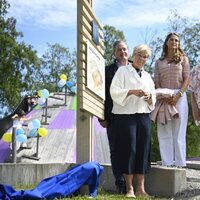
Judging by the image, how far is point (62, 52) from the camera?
53.6 meters

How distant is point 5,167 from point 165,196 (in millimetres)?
2462

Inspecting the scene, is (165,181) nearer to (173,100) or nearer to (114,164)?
(114,164)

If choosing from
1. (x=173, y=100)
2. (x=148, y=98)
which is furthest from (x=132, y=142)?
(x=173, y=100)

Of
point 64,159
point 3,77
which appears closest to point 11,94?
point 3,77

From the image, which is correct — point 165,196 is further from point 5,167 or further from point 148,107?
point 5,167

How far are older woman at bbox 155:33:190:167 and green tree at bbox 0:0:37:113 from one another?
23.6m

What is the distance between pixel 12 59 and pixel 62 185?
25.3 metres

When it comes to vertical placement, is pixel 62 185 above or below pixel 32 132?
below

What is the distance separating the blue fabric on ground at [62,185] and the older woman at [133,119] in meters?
0.37

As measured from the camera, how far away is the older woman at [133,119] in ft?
16.5

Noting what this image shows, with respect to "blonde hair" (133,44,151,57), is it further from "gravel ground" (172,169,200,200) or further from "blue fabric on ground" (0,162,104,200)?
"gravel ground" (172,169,200,200)

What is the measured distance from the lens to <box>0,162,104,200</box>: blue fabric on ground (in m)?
4.38

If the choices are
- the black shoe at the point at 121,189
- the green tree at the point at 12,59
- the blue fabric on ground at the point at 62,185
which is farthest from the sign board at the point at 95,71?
the green tree at the point at 12,59

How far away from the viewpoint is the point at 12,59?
2920 centimetres
